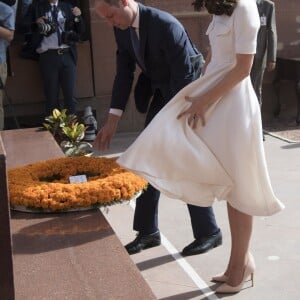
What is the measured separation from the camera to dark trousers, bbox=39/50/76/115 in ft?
24.4

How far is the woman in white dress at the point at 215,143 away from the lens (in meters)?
3.18

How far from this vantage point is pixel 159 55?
373 cm

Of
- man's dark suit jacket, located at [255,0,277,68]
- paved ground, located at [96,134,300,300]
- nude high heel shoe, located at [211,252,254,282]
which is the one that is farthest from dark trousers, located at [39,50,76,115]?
nude high heel shoe, located at [211,252,254,282]

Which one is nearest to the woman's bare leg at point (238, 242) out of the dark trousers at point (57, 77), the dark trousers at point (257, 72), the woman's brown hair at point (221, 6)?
the woman's brown hair at point (221, 6)

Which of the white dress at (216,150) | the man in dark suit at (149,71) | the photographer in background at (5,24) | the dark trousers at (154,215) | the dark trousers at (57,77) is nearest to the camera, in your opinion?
the white dress at (216,150)

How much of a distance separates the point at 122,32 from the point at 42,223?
131 cm

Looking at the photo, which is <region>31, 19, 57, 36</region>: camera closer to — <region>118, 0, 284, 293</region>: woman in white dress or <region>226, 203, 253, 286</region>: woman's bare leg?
<region>118, 0, 284, 293</region>: woman in white dress

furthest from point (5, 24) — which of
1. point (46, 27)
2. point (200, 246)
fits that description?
point (200, 246)

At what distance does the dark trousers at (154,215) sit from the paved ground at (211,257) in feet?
0.48

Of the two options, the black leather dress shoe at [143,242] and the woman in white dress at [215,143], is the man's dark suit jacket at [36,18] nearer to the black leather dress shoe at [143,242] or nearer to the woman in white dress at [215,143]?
the black leather dress shoe at [143,242]

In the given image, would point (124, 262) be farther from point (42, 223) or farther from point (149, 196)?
point (149, 196)

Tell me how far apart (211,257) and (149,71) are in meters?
1.22

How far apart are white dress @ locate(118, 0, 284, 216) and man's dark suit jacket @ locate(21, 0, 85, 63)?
172 inches

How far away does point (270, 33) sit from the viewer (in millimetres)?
7473
